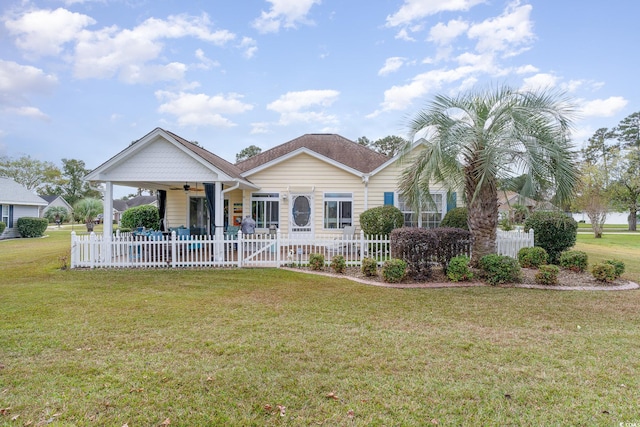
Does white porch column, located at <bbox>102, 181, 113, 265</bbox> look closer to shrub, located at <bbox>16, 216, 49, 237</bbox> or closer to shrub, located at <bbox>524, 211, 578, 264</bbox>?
shrub, located at <bbox>524, 211, 578, 264</bbox>

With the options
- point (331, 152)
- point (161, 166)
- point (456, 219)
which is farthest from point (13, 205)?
point (456, 219)

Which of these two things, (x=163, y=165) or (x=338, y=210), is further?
(x=338, y=210)

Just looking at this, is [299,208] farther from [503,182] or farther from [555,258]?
[555,258]

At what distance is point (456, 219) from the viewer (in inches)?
504

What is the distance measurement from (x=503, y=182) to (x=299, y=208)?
8412 millimetres

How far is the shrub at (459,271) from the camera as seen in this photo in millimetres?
8156

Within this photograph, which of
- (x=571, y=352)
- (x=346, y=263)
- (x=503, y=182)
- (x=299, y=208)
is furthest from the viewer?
(x=299, y=208)

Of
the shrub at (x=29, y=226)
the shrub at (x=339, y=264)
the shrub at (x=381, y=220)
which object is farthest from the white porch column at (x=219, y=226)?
the shrub at (x=29, y=226)

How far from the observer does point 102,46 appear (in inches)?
543

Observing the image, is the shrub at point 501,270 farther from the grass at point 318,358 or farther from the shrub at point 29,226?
the shrub at point 29,226

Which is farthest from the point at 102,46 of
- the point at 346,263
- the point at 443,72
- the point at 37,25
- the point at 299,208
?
the point at 443,72

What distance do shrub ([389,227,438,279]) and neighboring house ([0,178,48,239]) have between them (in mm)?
28820

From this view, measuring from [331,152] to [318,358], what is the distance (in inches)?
592

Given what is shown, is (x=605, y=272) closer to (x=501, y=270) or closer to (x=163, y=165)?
(x=501, y=270)
